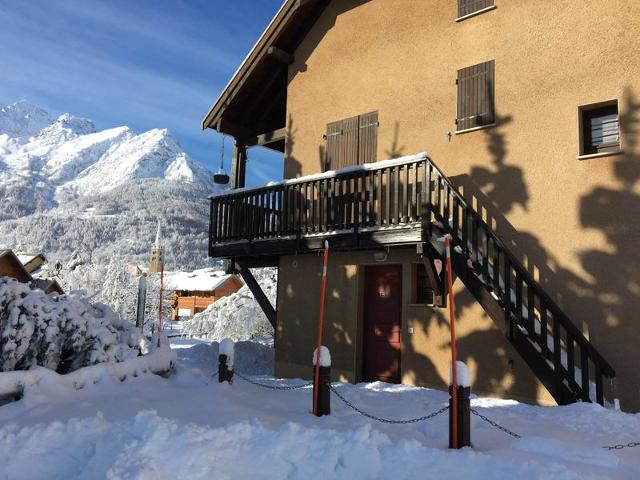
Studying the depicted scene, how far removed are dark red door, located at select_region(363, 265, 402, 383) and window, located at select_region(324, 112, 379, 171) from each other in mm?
2456

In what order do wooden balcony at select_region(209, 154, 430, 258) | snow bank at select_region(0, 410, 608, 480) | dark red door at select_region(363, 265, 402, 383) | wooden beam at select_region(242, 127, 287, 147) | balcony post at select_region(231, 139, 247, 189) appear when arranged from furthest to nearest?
balcony post at select_region(231, 139, 247, 189)
wooden beam at select_region(242, 127, 287, 147)
dark red door at select_region(363, 265, 402, 383)
wooden balcony at select_region(209, 154, 430, 258)
snow bank at select_region(0, 410, 608, 480)

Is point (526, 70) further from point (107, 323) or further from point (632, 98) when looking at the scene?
point (107, 323)

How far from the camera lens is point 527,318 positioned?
834 cm

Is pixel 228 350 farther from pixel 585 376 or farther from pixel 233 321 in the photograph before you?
pixel 233 321

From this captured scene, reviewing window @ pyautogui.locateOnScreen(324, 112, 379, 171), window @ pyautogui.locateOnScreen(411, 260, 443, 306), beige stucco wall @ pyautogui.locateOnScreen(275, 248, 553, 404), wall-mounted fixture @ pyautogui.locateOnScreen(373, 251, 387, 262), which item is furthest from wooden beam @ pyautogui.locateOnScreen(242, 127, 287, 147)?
window @ pyautogui.locateOnScreen(411, 260, 443, 306)

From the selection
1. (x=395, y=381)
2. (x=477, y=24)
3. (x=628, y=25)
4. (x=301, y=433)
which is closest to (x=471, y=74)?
(x=477, y=24)

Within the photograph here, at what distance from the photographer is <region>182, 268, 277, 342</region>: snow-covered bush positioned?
2596 cm

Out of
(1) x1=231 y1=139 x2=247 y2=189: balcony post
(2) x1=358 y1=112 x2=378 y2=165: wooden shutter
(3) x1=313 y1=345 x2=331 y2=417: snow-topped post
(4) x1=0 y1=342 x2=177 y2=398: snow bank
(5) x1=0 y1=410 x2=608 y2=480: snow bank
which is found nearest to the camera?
(5) x1=0 y1=410 x2=608 y2=480: snow bank

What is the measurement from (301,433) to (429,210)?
183 inches

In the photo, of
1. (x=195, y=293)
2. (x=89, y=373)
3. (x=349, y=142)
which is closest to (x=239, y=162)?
(x=349, y=142)

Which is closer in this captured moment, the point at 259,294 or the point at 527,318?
the point at 527,318

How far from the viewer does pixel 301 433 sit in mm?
5355

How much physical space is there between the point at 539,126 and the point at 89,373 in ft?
26.0

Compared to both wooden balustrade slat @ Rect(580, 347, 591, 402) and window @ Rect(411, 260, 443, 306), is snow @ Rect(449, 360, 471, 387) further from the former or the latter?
window @ Rect(411, 260, 443, 306)
